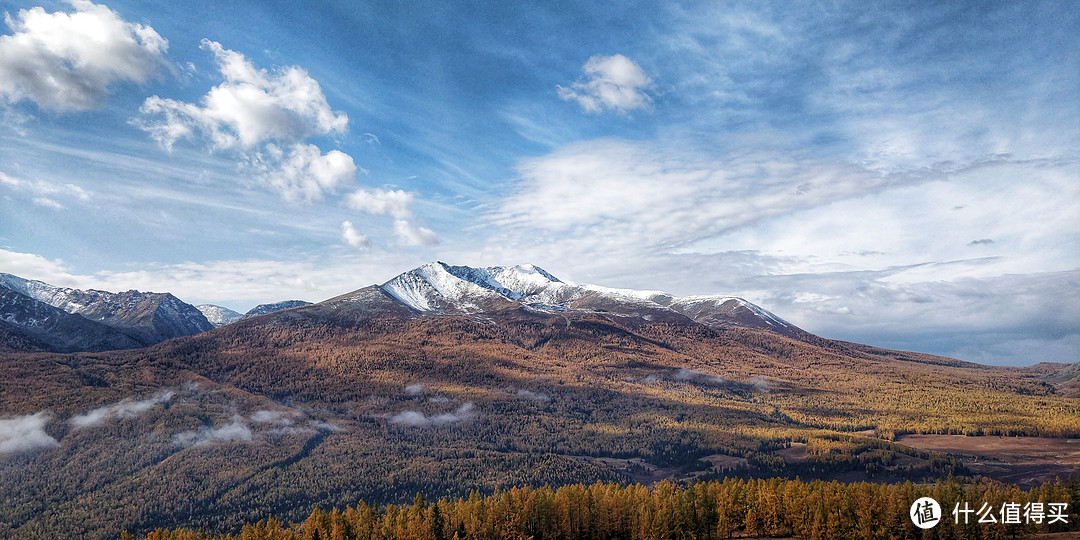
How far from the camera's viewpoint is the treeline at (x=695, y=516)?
5089 inches

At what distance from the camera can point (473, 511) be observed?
140 meters

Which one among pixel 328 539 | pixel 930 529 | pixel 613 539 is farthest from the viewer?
pixel 613 539

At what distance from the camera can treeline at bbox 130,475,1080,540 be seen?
129250 mm

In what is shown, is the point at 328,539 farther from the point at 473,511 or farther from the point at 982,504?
the point at 982,504

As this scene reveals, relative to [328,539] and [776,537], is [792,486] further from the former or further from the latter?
[328,539]

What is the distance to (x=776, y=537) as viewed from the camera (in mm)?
139750

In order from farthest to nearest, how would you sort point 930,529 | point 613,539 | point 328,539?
point 613,539 → point 328,539 → point 930,529

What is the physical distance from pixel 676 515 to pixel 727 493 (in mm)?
15856

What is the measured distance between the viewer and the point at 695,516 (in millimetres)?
143625

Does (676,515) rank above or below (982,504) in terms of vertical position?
below

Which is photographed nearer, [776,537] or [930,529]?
[930,529]

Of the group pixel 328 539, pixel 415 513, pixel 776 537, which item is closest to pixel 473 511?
pixel 415 513

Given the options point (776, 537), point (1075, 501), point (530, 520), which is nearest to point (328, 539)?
point (530, 520)

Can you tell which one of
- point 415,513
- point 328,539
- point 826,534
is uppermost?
point 826,534
